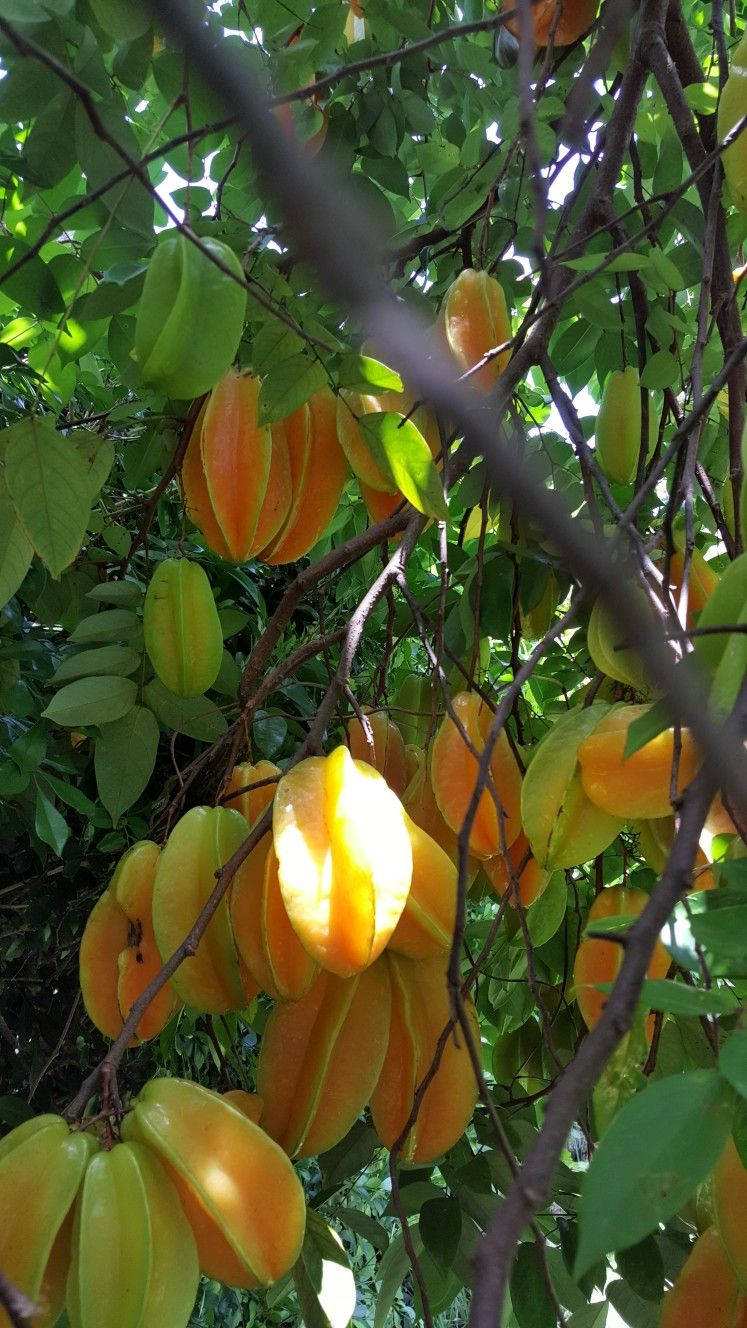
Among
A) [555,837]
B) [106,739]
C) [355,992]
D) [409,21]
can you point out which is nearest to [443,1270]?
[355,992]

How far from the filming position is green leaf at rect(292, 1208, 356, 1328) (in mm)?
960

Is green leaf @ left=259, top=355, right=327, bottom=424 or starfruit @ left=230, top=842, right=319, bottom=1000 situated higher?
green leaf @ left=259, top=355, right=327, bottom=424

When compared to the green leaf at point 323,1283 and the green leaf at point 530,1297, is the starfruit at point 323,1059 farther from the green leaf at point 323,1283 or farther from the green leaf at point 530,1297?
→ the green leaf at point 530,1297

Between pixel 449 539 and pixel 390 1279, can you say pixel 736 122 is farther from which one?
pixel 390 1279

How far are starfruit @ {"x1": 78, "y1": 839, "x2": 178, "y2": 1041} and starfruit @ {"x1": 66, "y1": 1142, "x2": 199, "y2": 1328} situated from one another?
12.3 inches

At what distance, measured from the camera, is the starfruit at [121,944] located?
1.06 m

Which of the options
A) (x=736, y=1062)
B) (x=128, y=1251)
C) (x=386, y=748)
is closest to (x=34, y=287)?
(x=386, y=748)

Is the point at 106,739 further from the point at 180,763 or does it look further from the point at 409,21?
the point at 409,21

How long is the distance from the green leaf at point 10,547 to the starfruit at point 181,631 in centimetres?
21

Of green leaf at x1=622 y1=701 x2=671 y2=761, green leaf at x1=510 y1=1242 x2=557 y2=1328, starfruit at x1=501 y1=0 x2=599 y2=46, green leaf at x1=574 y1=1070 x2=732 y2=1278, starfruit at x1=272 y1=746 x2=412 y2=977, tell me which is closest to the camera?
green leaf at x1=574 y1=1070 x2=732 y2=1278

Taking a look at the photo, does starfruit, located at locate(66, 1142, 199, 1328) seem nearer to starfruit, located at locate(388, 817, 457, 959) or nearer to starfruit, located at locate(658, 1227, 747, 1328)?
starfruit, located at locate(388, 817, 457, 959)

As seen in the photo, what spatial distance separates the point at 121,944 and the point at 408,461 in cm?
56

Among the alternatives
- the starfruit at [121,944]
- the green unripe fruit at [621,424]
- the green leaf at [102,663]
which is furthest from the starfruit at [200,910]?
the green unripe fruit at [621,424]

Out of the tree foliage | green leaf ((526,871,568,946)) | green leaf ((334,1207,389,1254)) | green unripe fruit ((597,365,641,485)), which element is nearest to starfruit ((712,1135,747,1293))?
the tree foliage
